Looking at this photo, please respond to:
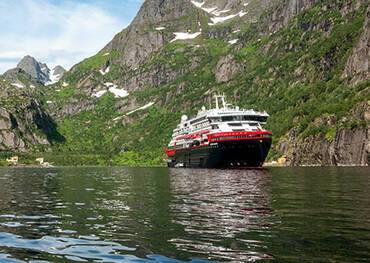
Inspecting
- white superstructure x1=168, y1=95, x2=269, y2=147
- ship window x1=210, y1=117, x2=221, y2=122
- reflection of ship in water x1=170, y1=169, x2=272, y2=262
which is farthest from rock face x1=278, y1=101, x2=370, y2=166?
reflection of ship in water x1=170, y1=169, x2=272, y2=262

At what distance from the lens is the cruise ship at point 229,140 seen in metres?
109

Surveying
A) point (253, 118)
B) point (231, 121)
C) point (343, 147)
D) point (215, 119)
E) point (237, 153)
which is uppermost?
point (253, 118)

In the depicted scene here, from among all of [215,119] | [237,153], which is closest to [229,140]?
[237,153]

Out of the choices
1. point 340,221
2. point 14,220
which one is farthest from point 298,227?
point 14,220

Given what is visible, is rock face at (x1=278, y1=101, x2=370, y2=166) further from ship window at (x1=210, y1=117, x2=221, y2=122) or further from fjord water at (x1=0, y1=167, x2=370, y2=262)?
fjord water at (x1=0, y1=167, x2=370, y2=262)

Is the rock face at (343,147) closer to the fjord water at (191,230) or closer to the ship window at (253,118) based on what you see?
the ship window at (253,118)

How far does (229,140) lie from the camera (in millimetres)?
109000

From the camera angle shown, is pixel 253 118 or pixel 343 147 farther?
pixel 343 147

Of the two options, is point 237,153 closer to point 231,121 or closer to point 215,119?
point 231,121

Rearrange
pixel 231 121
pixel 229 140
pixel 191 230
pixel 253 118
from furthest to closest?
pixel 253 118, pixel 231 121, pixel 229 140, pixel 191 230

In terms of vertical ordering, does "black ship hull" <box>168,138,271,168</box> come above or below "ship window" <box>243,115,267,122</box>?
below

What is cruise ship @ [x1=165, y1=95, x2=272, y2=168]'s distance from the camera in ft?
358

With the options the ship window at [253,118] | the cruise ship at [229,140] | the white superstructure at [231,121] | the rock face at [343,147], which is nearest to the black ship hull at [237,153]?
the cruise ship at [229,140]

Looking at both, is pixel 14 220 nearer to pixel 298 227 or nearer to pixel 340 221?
pixel 298 227
